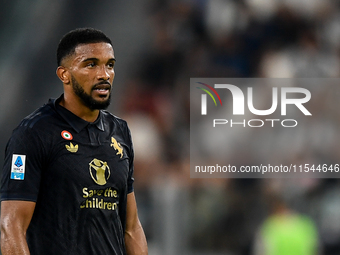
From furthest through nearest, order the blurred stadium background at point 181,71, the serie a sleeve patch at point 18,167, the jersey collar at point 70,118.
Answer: the blurred stadium background at point 181,71, the jersey collar at point 70,118, the serie a sleeve patch at point 18,167

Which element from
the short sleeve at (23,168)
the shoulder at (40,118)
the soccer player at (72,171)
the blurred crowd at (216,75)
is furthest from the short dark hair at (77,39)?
the blurred crowd at (216,75)

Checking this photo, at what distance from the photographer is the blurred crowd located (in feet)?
11.8

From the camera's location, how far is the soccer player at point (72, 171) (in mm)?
1485

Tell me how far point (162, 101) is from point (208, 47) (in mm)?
605

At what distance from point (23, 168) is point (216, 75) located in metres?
2.48

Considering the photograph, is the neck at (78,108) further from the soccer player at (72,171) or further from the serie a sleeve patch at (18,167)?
the serie a sleeve patch at (18,167)

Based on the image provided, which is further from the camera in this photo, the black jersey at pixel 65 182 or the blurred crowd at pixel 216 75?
the blurred crowd at pixel 216 75

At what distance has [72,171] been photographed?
62.2 inches

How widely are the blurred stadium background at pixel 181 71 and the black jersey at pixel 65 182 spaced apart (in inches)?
75.7

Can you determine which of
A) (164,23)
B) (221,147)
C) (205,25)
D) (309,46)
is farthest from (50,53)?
(309,46)

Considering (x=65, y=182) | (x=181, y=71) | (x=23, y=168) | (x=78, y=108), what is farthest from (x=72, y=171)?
(x=181, y=71)

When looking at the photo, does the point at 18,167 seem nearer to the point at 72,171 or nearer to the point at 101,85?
the point at 72,171

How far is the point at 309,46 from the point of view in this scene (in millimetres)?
3715

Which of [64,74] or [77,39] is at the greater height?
[77,39]
